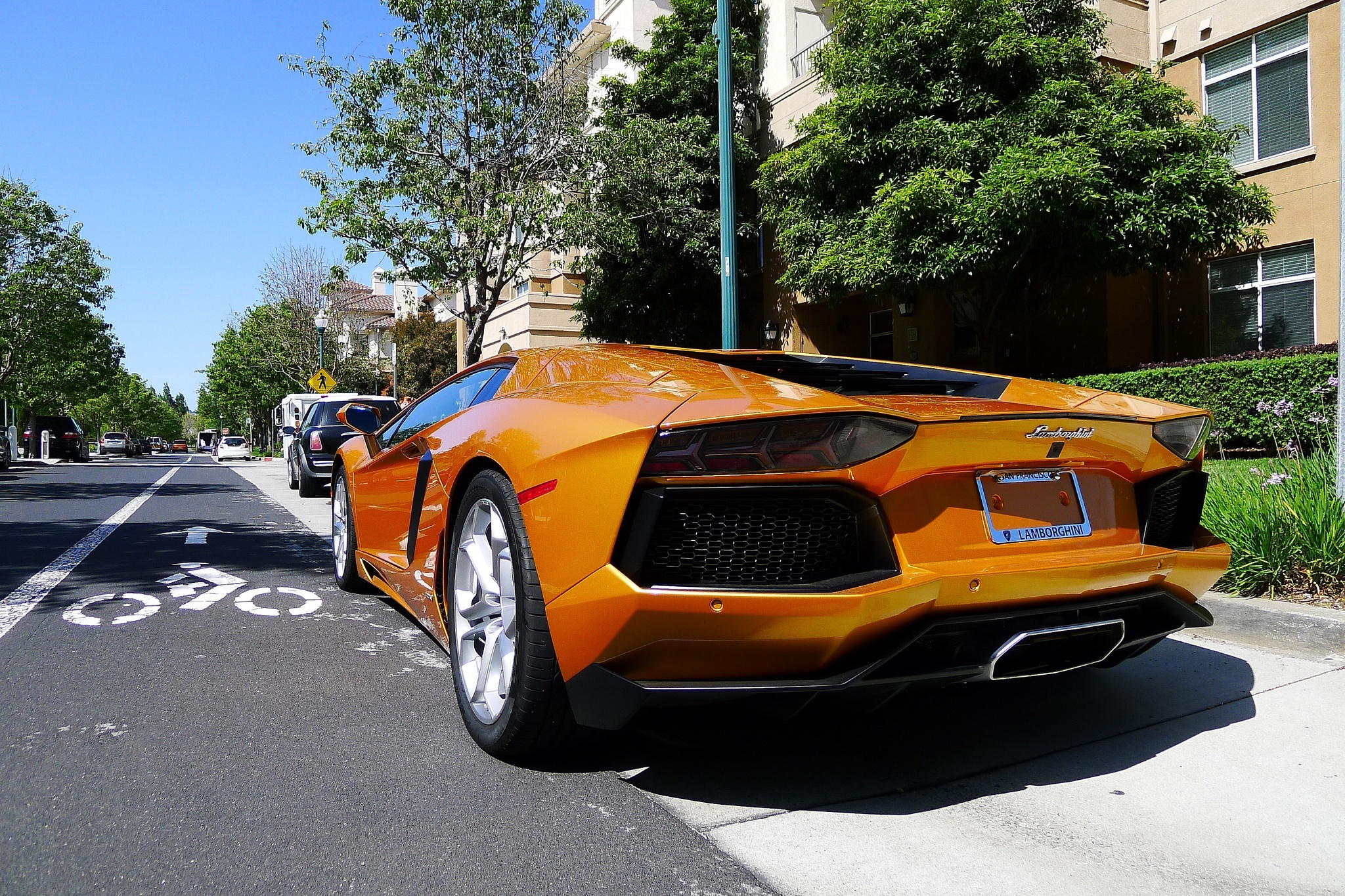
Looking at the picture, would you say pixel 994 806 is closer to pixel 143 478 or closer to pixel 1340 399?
pixel 1340 399

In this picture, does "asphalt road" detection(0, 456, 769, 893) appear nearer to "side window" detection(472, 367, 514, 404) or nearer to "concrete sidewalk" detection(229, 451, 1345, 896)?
"concrete sidewalk" detection(229, 451, 1345, 896)

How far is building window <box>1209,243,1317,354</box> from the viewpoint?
554 inches

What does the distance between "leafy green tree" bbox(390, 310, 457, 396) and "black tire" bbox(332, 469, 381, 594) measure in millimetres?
35860

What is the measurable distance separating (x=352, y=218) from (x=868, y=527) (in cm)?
1484

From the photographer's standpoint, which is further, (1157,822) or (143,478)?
(143,478)

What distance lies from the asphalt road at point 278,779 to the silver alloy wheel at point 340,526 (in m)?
0.59

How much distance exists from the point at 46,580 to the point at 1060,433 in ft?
21.0

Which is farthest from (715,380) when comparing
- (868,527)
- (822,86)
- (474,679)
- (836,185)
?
(822,86)

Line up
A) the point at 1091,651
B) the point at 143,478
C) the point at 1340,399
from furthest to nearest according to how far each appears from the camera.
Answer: the point at 143,478
the point at 1340,399
the point at 1091,651

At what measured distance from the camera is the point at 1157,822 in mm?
2541

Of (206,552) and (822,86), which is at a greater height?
(822,86)

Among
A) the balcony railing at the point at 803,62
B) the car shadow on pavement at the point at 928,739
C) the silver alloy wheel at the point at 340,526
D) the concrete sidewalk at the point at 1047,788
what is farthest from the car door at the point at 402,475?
the balcony railing at the point at 803,62

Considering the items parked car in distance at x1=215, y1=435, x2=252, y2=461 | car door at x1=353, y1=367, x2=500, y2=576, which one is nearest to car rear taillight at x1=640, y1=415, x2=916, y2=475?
car door at x1=353, y1=367, x2=500, y2=576

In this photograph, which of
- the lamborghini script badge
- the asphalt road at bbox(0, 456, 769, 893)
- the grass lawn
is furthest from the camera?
the grass lawn
